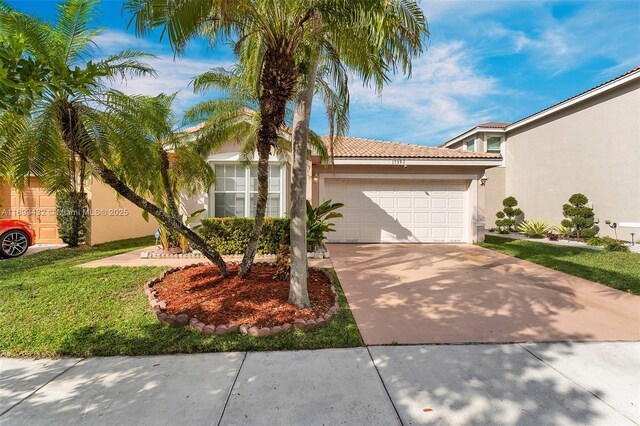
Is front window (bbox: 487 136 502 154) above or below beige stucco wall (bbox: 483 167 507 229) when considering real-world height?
above

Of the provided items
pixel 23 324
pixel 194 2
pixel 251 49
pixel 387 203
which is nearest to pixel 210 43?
pixel 251 49

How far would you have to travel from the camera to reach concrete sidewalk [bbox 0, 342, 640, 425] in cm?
248

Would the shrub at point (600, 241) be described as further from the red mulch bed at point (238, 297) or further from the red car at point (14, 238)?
the red car at point (14, 238)

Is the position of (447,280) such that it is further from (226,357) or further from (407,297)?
(226,357)

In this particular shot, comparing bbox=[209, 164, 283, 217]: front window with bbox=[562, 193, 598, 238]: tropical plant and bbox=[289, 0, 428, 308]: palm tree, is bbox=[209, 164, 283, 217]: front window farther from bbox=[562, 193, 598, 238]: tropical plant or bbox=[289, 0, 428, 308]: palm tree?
bbox=[562, 193, 598, 238]: tropical plant

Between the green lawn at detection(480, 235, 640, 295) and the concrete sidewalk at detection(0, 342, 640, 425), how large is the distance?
3.82 metres

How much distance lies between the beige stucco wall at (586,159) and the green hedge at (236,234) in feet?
46.2

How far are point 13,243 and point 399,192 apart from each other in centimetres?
1329

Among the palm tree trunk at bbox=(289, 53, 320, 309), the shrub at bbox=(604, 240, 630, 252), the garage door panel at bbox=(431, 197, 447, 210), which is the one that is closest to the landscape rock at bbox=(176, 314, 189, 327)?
the palm tree trunk at bbox=(289, 53, 320, 309)

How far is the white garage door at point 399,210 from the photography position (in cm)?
1183

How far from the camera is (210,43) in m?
4.94

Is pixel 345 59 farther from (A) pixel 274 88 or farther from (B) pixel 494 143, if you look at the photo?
(B) pixel 494 143

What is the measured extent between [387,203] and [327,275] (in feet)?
20.5

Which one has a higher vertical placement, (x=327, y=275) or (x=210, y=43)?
(x=210, y=43)
